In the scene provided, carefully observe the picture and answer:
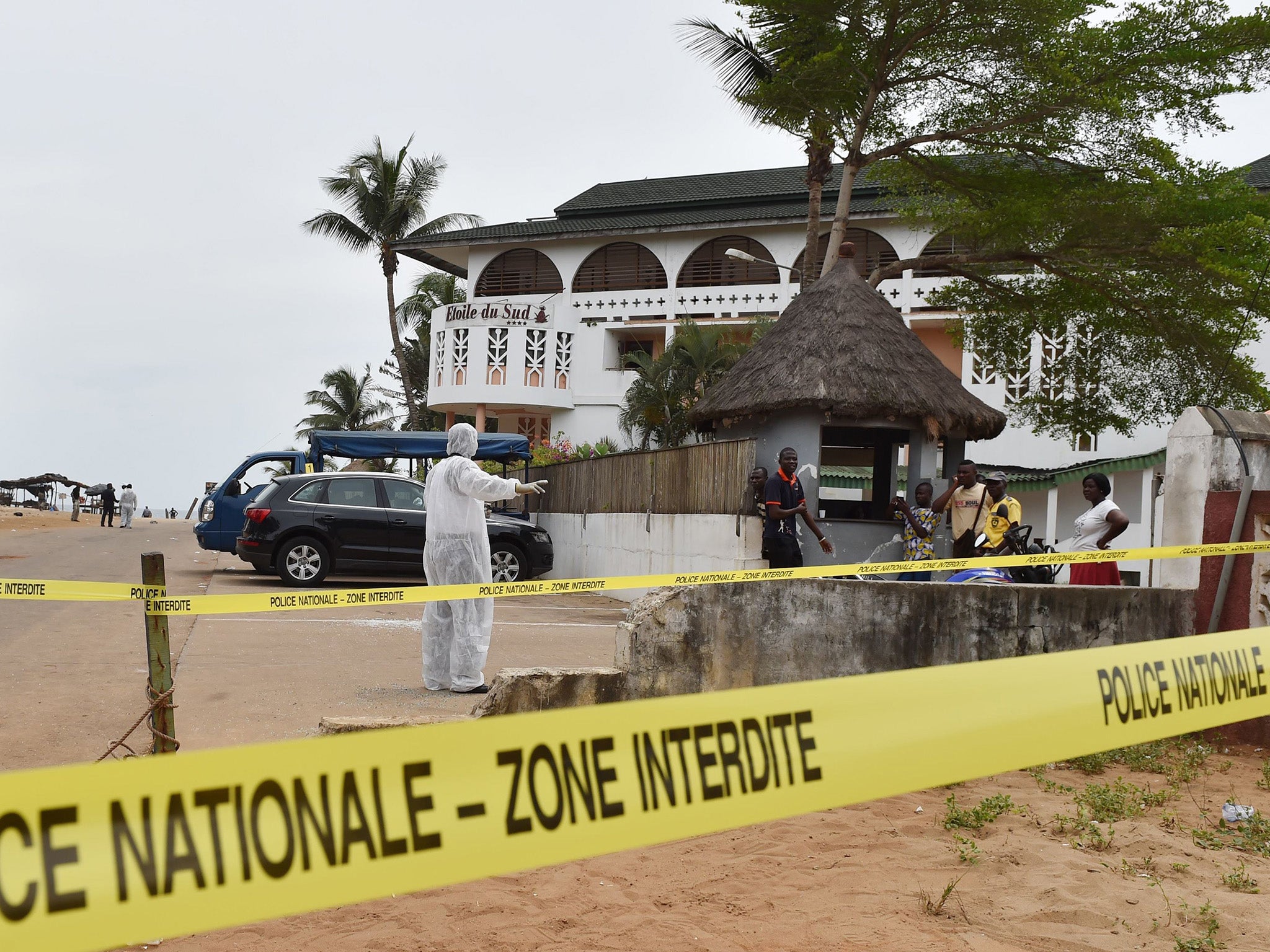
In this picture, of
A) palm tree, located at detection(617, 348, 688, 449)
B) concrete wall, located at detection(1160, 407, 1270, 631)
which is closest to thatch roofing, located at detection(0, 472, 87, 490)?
palm tree, located at detection(617, 348, 688, 449)

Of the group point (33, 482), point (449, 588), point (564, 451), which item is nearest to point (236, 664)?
point (449, 588)

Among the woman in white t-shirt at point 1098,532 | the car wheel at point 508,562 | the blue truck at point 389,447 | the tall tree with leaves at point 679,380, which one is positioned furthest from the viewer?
the tall tree with leaves at point 679,380

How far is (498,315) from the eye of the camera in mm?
33750

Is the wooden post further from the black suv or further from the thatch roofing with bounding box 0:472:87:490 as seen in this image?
the thatch roofing with bounding box 0:472:87:490

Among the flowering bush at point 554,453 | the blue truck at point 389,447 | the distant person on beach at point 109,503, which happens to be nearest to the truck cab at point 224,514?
the blue truck at point 389,447

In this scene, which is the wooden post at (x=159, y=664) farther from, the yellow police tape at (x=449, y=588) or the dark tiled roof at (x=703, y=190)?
the dark tiled roof at (x=703, y=190)

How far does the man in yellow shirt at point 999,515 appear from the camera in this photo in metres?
9.02

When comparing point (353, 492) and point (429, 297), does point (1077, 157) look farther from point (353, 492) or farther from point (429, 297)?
point (429, 297)

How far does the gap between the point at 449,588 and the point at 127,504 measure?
33.0 m

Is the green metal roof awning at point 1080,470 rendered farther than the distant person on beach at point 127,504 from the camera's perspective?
No

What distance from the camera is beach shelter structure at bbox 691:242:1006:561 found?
1291 centimetres

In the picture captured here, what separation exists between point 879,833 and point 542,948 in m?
1.77

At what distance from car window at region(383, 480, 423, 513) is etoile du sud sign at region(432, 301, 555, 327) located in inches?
759

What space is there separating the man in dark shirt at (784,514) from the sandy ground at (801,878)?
4350mm
